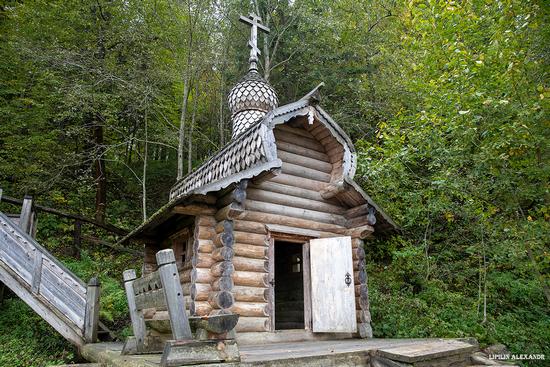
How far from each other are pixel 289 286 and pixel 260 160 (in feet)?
21.5

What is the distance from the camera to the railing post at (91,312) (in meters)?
8.10

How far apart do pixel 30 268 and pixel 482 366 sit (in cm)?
872

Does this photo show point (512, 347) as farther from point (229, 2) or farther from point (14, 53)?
point (14, 53)

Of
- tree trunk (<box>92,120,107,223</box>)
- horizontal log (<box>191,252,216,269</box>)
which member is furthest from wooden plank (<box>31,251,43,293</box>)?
tree trunk (<box>92,120,107,223</box>)

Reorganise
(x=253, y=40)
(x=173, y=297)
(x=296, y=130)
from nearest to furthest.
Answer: (x=173, y=297)
(x=296, y=130)
(x=253, y=40)

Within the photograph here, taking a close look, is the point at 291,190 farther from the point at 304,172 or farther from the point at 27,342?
the point at 27,342

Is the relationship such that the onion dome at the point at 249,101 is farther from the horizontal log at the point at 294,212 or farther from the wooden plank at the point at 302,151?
the horizontal log at the point at 294,212

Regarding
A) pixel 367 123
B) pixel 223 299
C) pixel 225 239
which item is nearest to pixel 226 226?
pixel 225 239

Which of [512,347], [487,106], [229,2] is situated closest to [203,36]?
[229,2]

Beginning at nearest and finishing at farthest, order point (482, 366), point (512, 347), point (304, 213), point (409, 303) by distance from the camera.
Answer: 1. point (482, 366)
2. point (304, 213)
3. point (512, 347)
4. point (409, 303)

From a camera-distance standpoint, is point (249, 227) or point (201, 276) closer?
point (201, 276)

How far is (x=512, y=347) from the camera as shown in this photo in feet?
32.1

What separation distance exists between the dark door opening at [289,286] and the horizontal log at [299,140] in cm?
405

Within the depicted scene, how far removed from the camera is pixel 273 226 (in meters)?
8.44
